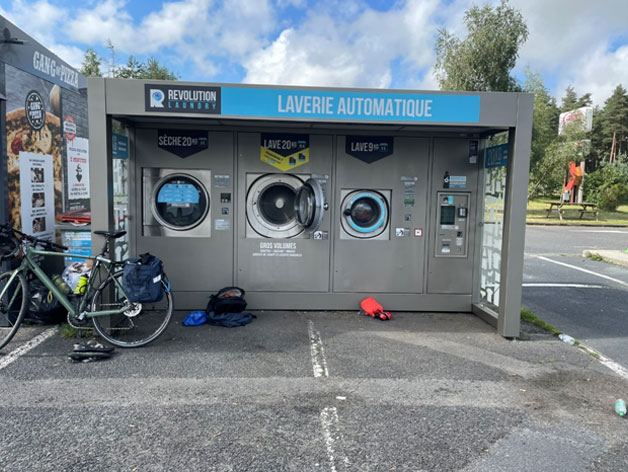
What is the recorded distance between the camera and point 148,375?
4309 mm

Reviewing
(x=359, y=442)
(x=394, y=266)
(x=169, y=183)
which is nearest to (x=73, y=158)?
(x=169, y=183)

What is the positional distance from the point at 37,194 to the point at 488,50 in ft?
68.8

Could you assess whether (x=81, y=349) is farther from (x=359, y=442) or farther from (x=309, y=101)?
(x=309, y=101)

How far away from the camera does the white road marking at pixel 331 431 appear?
9.98 feet

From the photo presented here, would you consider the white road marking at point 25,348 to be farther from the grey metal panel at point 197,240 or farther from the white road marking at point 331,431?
the white road marking at point 331,431

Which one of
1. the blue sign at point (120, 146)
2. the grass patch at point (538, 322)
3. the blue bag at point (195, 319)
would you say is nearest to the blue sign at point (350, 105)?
the blue sign at point (120, 146)

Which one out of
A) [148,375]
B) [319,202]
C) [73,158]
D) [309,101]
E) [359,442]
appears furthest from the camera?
[73,158]

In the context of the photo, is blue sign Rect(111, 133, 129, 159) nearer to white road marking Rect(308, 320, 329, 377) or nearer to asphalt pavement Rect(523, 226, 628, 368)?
white road marking Rect(308, 320, 329, 377)

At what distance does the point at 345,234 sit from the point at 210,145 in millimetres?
2103

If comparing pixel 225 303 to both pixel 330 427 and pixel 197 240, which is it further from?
pixel 330 427

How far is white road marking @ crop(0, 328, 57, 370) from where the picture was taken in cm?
458

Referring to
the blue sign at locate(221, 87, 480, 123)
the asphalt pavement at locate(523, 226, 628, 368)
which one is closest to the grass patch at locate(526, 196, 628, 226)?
the asphalt pavement at locate(523, 226, 628, 368)

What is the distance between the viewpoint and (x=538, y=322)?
6.25 meters

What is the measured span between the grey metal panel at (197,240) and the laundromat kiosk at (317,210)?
0.5 inches
